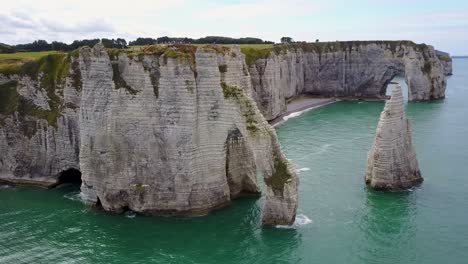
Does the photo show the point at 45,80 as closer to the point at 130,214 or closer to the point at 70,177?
the point at 70,177

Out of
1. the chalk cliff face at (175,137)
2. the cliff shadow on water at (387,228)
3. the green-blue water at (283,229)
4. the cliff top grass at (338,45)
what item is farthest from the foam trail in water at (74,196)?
the cliff top grass at (338,45)

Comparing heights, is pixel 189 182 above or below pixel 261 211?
above

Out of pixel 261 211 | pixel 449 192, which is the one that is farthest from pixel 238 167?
pixel 449 192

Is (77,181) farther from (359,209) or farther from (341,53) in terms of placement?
(341,53)

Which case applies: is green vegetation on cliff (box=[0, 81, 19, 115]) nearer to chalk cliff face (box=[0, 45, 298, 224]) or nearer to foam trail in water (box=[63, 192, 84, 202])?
foam trail in water (box=[63, 192, 84, 202])

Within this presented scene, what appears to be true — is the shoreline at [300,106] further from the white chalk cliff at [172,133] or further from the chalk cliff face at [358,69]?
the white chalk cliff at [172,133]

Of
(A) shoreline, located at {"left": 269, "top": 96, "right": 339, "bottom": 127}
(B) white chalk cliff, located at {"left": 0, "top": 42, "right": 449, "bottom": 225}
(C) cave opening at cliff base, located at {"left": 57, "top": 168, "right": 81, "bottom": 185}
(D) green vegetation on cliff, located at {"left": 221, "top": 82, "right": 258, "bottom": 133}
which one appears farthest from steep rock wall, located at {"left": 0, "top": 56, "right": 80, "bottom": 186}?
(A) shoreline, located at {"left": 269, "top": 96, "right": 339, "bottom": 127}
